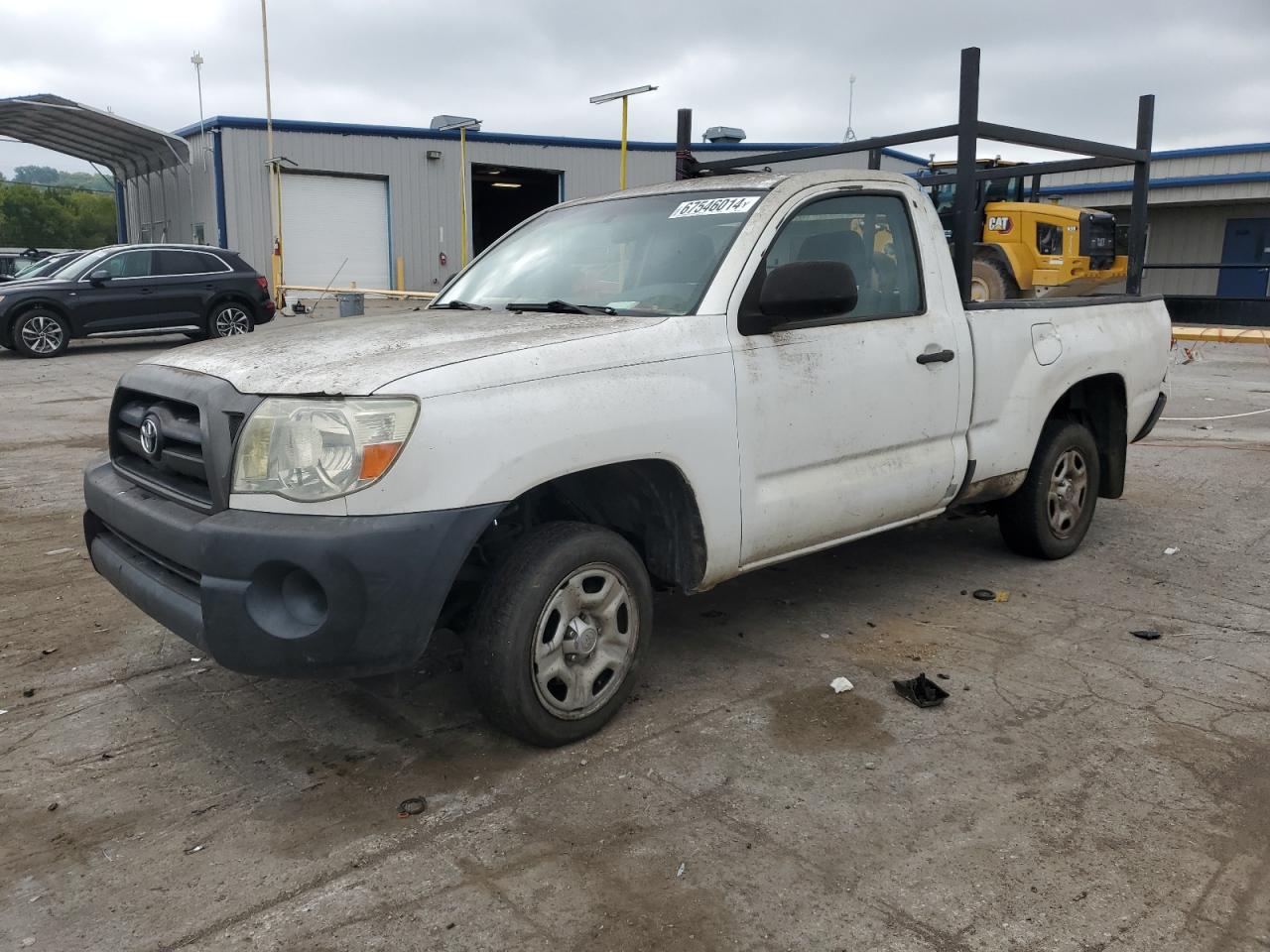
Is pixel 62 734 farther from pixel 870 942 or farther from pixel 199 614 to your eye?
pixel 870 942

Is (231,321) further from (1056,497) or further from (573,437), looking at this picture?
(573,437)

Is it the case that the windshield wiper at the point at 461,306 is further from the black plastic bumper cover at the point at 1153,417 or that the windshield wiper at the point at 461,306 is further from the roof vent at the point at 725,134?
the roof vent at the point at 725,134

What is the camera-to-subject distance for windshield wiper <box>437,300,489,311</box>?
14.4 feet

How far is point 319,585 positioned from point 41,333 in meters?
15.4

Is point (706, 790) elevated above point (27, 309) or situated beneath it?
situated beneath

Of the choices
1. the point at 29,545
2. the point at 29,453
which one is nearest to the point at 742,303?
the point at 29,545

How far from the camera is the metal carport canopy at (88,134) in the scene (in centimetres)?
2425

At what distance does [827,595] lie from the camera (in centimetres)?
509

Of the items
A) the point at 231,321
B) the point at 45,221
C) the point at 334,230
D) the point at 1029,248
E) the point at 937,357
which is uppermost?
the point at 45,221

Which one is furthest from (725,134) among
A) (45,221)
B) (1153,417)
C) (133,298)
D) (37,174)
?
(37,174)

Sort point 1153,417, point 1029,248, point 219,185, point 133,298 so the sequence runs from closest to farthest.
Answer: point 1153,417
point 133,298
point 1029,248
point 219,185

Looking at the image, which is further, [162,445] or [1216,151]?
[1216,151]

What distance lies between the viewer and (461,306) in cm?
452

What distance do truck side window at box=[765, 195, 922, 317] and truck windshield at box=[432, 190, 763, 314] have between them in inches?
9.6
